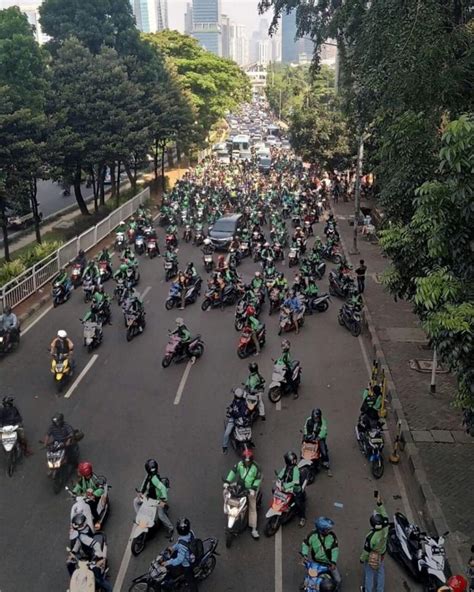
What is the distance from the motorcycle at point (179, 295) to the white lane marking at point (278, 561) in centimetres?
1015

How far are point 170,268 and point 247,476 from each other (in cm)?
1335

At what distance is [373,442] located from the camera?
9.62m

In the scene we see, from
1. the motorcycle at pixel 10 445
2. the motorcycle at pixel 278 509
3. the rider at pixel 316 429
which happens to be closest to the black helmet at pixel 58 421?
the motorcycle at pixel 10 445

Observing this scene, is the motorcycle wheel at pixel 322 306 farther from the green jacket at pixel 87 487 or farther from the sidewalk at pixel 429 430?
the green jacket at pixel 87 487

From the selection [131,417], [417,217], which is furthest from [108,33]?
[417,217]

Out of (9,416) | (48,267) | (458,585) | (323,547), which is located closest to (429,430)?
(323,547)

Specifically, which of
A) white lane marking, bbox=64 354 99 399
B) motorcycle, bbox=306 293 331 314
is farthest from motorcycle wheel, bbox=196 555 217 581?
motorcycle, bbox=306 293 331 314

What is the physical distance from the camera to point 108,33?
111ft

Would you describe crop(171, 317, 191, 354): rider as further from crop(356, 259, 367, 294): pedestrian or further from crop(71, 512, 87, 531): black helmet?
crop(356, 259, 367, 294): pedestrian

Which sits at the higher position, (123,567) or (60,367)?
(60,367)

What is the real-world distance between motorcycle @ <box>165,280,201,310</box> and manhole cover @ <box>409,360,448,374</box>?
692 cm

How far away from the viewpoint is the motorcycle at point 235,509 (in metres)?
7.91

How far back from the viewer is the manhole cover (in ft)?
43.8

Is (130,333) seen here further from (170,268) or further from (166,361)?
(170,268)
